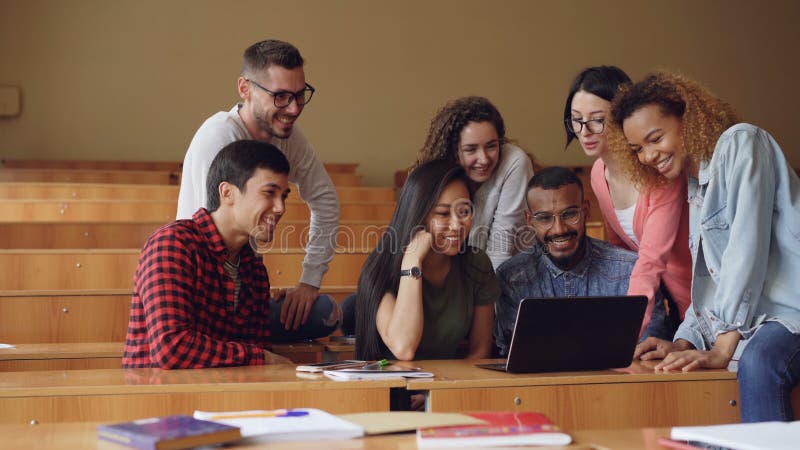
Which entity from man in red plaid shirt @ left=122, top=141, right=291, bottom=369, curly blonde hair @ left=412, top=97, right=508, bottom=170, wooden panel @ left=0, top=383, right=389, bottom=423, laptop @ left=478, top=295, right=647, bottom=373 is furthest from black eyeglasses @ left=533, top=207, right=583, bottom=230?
wooden panel @ left=0, top=383, right=389, bottom=423

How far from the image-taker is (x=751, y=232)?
1809 millimetres

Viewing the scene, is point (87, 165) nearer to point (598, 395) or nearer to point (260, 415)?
point (598, 395)

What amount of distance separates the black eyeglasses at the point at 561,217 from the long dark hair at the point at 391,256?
1.11ft

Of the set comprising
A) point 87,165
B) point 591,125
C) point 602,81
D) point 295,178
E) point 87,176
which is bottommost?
point 295,178

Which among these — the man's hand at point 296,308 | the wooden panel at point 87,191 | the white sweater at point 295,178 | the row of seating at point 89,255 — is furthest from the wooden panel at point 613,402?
the wooden panel at point 87,191

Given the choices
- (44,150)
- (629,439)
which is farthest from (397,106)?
(629,439)

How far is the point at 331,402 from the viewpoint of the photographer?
5.35 ft

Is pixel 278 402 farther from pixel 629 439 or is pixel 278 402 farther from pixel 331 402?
pixel 629 439

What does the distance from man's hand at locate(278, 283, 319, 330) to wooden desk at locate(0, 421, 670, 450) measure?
4.12 ft

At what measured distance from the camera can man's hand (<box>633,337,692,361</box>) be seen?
6.43 ft

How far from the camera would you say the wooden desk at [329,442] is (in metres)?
1.07

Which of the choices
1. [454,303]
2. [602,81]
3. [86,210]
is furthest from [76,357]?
[86,210]

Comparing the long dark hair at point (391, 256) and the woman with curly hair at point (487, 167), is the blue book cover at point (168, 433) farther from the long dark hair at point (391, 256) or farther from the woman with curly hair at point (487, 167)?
the woman with curly hair at point (487, 167)

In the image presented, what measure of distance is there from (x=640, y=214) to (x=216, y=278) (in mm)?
1081
